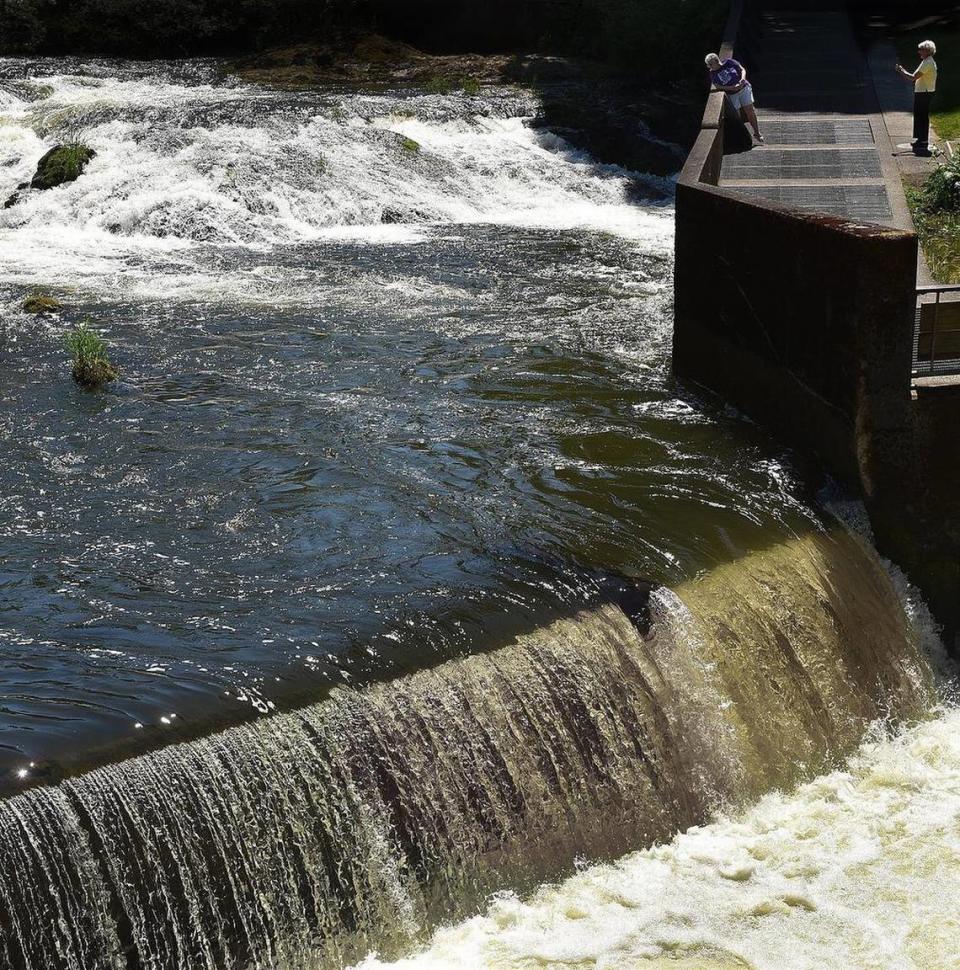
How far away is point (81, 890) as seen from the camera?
700cm

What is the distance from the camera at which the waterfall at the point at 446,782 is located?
7109 mm

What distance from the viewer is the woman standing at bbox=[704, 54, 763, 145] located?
19.2 m

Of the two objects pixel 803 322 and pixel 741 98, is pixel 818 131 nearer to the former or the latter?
pixel 741 98

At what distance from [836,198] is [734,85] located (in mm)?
3309

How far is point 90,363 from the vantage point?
564 inches

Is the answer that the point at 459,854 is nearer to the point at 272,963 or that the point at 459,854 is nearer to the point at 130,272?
the point at 272,963

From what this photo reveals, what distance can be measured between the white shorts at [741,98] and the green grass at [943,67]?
279 centimetres

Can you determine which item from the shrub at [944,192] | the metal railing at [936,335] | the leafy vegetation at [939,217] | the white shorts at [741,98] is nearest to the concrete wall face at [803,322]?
the metal railing at [936,335]

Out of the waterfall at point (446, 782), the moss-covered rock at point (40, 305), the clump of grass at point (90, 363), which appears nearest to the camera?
the waterfall at point (446, 782)

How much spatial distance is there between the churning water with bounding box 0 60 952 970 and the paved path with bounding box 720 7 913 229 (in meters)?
2.20

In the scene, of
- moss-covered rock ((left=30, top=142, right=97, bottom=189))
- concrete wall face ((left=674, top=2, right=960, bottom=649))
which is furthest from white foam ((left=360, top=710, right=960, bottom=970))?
moss-covered rock ((left=30, top=142, right=97, bottom=189))

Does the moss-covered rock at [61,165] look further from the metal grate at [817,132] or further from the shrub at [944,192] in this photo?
the shrub at [944,192]

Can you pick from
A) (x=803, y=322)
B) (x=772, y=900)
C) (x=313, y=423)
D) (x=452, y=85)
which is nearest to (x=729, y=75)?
(x=803, y=322)

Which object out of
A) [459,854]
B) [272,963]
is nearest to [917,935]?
[459,854]
